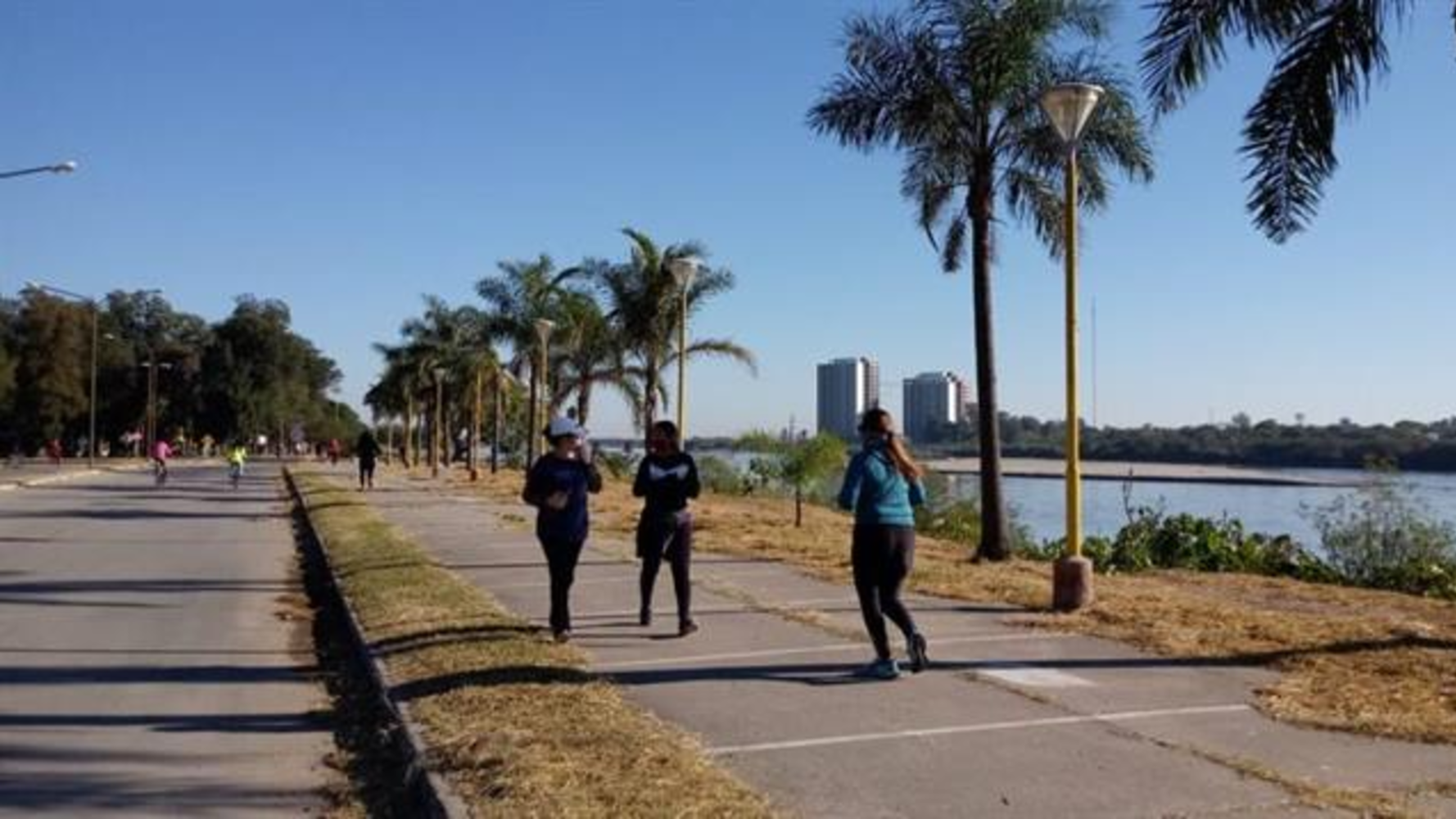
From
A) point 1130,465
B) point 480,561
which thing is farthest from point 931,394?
point 480,561

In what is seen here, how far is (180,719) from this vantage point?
841 centimetres

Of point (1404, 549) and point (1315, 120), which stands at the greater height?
point (1315, 120)

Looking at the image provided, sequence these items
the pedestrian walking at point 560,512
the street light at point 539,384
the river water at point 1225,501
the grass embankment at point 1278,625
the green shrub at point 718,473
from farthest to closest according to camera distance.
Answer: the green shrub at point 718,473 → the street light at point 539,384 → the river water at point 1225,501 → the pedestrian walking at point 560,512 → the grass embankment at point 1278,625

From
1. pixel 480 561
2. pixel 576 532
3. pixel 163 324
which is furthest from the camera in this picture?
pixel 163 324

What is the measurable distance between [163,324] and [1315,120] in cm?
12327

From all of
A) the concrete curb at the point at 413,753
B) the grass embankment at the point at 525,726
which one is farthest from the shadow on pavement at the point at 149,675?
the grass embankment at the point at 525,726

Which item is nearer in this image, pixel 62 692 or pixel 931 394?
pixel 62 692

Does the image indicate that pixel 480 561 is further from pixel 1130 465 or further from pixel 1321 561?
pixel 1130 465

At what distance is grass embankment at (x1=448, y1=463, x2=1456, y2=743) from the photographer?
314 inches

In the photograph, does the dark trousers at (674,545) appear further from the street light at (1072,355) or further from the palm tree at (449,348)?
the palm tree at (449,348)

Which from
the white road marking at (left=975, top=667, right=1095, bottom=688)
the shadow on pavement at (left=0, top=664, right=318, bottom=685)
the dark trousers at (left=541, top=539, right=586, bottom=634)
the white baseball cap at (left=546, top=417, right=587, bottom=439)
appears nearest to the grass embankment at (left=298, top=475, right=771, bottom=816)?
the dark trousers at (left=541, top=539, right=586, bottom=634)

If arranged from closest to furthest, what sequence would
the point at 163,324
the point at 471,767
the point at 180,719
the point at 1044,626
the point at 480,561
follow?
the point at 471,767
the point at 180,719
the point at 1044,626
the point at 480,561
the point at 163,324

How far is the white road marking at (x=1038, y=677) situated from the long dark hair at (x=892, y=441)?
1.32 meters

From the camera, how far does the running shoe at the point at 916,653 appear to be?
29.4ft
